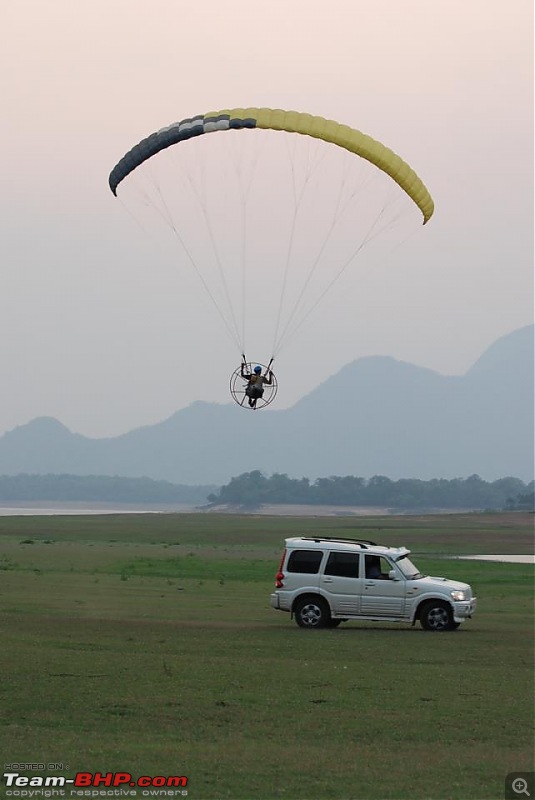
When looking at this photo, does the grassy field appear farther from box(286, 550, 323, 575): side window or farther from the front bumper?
box(286, 550, 323, 575): side window

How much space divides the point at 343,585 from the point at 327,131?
11297mm

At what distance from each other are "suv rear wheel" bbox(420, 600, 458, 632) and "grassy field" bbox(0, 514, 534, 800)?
2.33 ft

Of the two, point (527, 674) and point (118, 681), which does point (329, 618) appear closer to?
point (527, 674)

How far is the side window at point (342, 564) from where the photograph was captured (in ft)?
94.4

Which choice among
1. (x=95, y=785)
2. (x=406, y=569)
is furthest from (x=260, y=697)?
(x=406, y=569)

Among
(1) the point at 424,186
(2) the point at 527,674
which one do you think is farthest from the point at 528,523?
(2) the point at 527,674

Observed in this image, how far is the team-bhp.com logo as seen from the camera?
12.9m

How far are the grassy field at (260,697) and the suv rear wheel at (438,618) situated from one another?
0.71m

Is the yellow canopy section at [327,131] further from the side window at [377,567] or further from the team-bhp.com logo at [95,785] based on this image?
the team-bhp.com logo at [95,785]

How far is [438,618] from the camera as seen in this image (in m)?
28.4

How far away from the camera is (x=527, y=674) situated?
69.9ft

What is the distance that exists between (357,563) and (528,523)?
10305 centimetres

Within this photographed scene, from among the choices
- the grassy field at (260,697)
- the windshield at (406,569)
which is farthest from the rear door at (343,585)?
the windshield at (406,569)

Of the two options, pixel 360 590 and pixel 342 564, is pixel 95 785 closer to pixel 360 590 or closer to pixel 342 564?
pixel 360 590
